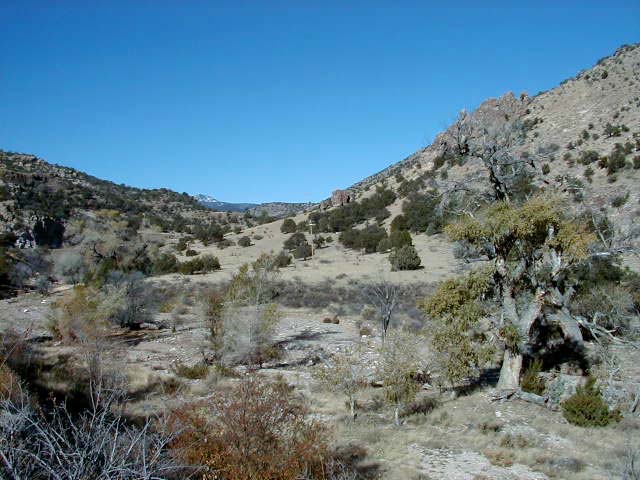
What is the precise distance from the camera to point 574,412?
12.3 meters

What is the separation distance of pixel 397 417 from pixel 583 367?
26.3 feet

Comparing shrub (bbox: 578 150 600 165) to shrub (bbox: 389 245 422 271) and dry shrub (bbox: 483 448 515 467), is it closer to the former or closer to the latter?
shrub (bbox: 389 245 422 271)

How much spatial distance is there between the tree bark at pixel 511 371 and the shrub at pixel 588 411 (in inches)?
65.4

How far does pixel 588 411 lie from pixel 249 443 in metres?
9.40

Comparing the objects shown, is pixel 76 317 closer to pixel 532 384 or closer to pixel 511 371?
pixel 511 371

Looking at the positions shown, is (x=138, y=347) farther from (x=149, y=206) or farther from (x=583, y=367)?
(x=149, y=206)

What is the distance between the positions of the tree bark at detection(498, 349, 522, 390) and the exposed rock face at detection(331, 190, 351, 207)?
191 feet

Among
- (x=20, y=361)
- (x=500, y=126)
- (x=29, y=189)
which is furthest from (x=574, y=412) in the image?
(x=29, y=189)

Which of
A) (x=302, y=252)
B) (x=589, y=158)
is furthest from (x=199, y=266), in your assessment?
(x=589, y=158)

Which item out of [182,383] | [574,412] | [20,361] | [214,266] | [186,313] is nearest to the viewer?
[574,412]

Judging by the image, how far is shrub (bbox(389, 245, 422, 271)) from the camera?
38.7m

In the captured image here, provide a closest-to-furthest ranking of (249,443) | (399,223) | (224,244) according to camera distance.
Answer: (249,443)
(399,223)
(224,244)

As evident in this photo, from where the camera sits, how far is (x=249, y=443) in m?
6.74

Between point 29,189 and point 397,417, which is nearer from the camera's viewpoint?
point 397,417
